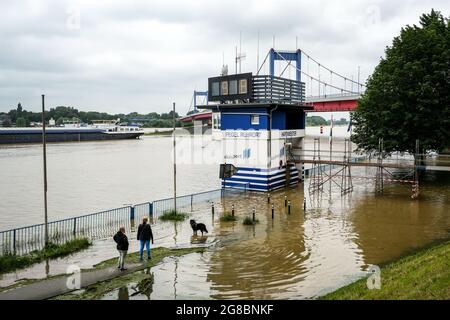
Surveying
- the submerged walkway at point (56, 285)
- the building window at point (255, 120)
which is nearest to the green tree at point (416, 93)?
the building window at point (255, 120)

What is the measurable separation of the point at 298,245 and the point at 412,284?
25.3 ft

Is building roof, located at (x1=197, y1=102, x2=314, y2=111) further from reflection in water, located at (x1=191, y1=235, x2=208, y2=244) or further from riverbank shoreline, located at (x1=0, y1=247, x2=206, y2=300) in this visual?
riverbank shoreline, located at (x1=0, y1=247, x2=206, y2=300)

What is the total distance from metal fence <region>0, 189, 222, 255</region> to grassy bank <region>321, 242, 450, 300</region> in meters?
12.1

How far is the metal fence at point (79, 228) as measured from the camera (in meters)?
18.3

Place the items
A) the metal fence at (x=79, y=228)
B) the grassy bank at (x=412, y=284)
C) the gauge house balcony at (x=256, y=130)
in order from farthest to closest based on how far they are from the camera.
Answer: the gauge house balcony at (x=256, y=130), the metal fence at (x=79, y=228), the grassy bank at (x=412, y=284)

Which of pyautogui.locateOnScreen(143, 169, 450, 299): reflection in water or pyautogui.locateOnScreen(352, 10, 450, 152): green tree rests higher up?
pyautogui.locateOnScreen(352, 10, 450, 152): green tree

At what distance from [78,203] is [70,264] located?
15.6 m

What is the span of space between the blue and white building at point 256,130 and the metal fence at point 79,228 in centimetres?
556

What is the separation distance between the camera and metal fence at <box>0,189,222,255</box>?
18328 mm

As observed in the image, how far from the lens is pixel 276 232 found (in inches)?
806

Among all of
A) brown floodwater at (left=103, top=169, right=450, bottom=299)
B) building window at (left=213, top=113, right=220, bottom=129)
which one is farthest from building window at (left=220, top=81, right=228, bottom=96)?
brown floodwater at (left=103, top=169, right=450, bottom=299)

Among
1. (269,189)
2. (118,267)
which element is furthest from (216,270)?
(269,189)

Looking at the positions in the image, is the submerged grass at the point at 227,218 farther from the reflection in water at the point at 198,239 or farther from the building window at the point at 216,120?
the building window at the point at 216,120

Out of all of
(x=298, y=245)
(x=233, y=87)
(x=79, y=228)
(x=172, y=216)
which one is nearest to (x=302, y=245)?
(x=298, y=245)
